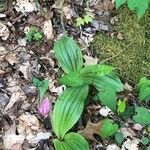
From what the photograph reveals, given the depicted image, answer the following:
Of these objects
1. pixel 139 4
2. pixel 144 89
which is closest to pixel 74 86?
pixel 144 89

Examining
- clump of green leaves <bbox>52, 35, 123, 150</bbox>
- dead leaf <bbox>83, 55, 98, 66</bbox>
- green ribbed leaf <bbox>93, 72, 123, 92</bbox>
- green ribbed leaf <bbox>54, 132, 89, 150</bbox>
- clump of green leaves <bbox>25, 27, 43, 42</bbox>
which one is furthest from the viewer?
clump of green leaves <bbox>25, 27, 43, 42</bbox>

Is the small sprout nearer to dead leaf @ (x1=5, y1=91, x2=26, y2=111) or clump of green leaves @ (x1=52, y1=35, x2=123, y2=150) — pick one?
clump of green leaves @ (x1=52, y1=35, x2=123, y2=150)

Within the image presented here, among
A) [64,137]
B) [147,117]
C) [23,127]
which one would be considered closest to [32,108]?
[23,127]

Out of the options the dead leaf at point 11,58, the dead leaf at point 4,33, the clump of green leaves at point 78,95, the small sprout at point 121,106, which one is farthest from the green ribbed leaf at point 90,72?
the dead leaf at point 4,33

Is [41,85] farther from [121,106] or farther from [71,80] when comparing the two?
[121,106]

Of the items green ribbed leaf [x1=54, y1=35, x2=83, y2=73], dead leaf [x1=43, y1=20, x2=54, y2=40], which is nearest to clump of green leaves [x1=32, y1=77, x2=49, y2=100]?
green ribbed leaf [x1=54, y1=35, x2=83, y2=73]
